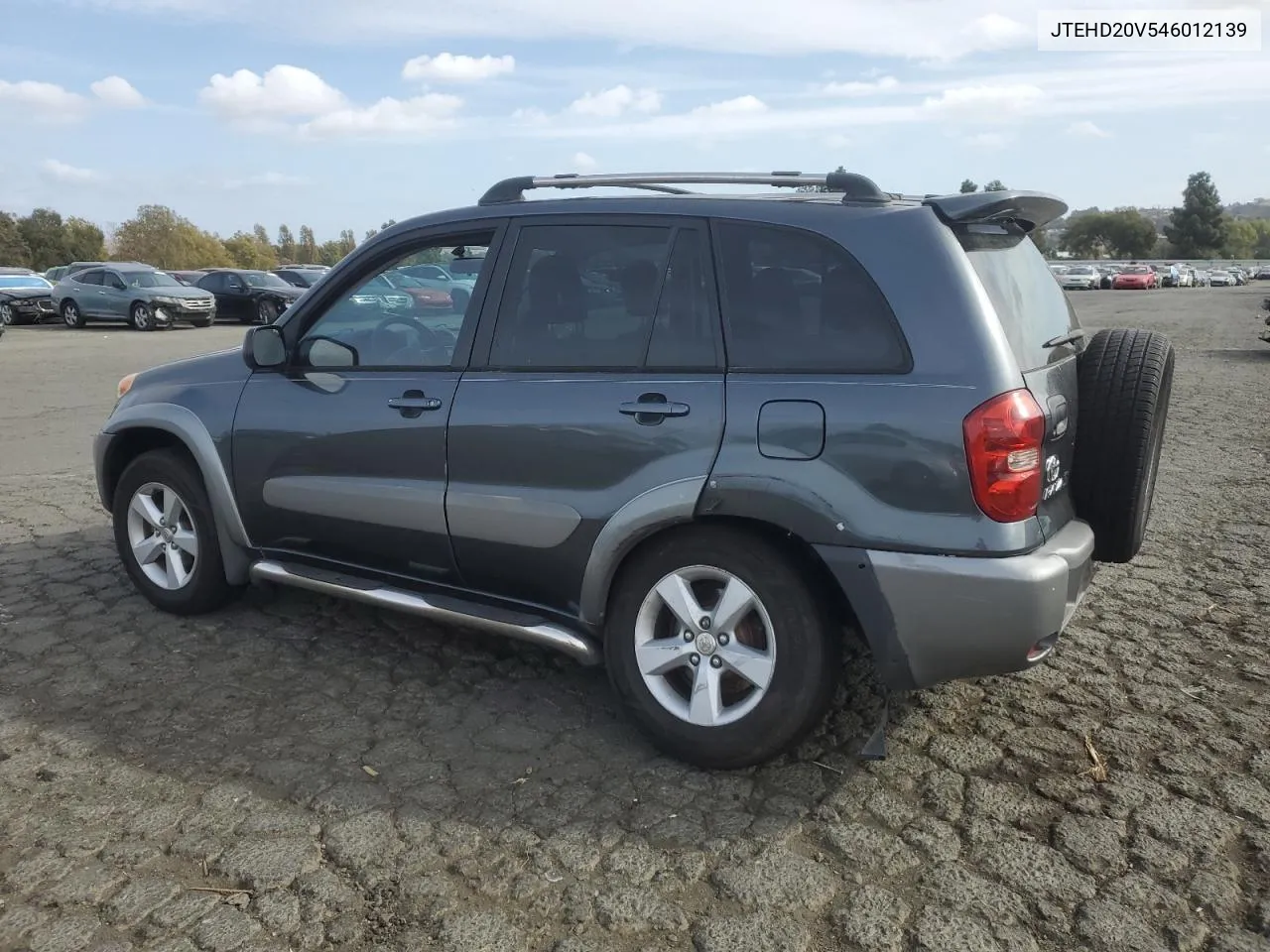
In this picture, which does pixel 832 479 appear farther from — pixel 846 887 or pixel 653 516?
pixel 846 887

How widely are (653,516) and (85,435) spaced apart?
8554 mm

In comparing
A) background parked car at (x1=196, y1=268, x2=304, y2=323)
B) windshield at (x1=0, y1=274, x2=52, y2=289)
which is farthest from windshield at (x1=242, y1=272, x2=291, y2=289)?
windshield at (x1=0, y1=274, x2=52, y2=289)

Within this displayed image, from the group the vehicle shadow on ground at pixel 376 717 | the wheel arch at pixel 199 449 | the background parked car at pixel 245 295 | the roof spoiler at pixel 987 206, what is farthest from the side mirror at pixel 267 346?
the background parked car at pixel 245 295

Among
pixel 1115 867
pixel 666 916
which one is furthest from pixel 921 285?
pixel 666 916

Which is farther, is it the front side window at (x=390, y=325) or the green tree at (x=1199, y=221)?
the green tree at (x=1199, y=221)

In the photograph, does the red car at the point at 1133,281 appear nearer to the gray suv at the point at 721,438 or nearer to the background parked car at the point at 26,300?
the background parked car at the point at 26,300

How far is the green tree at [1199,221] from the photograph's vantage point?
370 ft

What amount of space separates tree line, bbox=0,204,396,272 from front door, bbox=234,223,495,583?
152 feet

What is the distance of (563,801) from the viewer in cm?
336

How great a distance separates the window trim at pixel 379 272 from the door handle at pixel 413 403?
11cm

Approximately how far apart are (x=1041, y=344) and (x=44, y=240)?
2952 inches

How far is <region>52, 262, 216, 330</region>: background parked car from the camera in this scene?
26.1m

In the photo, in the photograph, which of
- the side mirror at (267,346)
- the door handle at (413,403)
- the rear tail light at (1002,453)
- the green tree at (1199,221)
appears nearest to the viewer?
the rear tail light at (1002,453)

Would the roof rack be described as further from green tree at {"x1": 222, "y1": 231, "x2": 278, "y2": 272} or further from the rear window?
green tree at {"x1": 222, "y1": 231, "x2": 278, "y2": 272}
